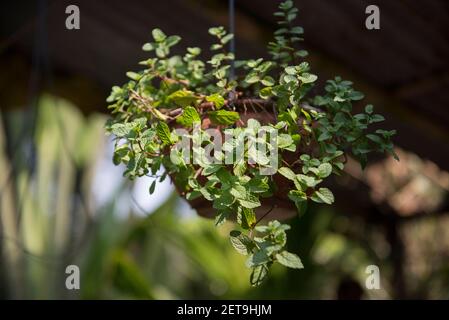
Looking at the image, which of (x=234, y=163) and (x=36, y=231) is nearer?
(x=234, y=163)

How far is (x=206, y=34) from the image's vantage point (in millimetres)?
1799

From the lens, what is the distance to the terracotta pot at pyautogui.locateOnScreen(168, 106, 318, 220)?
0.94 meters

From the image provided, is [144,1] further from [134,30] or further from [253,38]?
[253,38]

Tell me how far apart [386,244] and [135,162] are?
2.74m

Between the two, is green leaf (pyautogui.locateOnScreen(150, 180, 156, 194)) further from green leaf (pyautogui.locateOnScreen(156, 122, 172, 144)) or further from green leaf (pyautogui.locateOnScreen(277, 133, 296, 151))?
green leaf (pyautogui.locateOnScreen(277, 133, 296, 151))

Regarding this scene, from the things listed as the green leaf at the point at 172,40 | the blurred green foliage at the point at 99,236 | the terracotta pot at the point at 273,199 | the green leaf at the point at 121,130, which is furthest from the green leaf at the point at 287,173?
the blurred green foliage at the point at 99,236

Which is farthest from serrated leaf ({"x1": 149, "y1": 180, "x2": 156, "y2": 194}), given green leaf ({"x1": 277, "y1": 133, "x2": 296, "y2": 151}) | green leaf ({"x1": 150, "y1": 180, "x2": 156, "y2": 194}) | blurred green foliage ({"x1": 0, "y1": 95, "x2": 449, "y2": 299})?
blurred green foliage ({"x1": 0, "y1": 95, "x2": 449, "y2": 299})

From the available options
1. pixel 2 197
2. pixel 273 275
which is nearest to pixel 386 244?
pixel 273 275

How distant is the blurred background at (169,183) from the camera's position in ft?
5.69

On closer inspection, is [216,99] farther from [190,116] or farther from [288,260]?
[288,260]

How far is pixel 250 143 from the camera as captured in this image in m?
0.79

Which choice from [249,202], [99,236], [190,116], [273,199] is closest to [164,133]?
[190,116]
